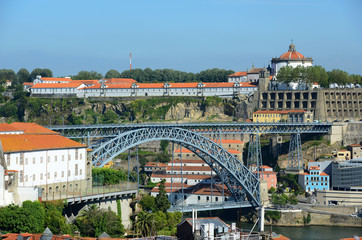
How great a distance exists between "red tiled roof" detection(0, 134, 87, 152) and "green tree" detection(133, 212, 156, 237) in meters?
5.74

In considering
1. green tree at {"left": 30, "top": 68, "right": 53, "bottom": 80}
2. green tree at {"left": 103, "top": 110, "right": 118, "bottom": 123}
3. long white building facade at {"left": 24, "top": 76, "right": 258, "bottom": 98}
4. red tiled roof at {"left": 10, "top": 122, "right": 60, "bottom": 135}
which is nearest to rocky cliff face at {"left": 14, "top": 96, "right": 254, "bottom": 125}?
green tree at {"left": 103, "top": 110, "right": 118, "bottom": 123}

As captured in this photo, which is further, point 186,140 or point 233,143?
point 233,143

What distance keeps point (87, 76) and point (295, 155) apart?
52.3 m

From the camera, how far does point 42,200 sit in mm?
39812

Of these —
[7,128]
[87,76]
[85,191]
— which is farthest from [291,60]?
[85,191]

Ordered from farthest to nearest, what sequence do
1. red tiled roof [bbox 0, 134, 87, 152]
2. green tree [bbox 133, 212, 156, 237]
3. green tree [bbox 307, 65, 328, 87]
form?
green tree [bbox 307, 65, 328, 87] < green tree [bbox 133, 212, 156, 237] < red tiled roof [bbox 0, 134, 87, 152]

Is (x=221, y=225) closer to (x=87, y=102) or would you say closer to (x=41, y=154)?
(x=41, y=154)

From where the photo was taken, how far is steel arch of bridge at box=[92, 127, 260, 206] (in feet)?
188

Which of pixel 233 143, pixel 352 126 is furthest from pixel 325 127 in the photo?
pixel 233 143

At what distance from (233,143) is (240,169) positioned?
719 inches

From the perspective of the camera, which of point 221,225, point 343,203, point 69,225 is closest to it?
point 221,225

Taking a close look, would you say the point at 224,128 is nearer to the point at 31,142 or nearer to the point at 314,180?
the point at 314,180

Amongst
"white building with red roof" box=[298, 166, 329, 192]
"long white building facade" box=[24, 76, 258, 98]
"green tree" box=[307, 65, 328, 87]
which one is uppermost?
"green tree" box=[307, 65, 328, 87]

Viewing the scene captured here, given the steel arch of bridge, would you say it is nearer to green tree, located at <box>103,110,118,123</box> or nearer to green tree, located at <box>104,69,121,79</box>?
green tree, located at <box>103,110,118,123</box>
